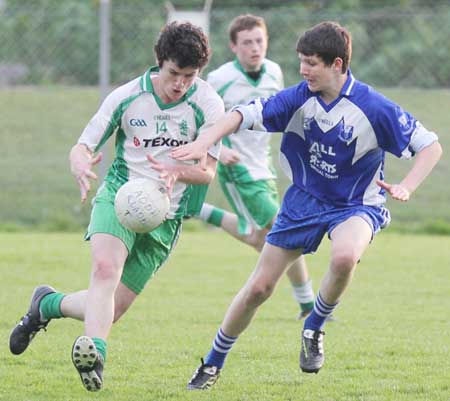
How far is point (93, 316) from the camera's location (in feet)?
17.2

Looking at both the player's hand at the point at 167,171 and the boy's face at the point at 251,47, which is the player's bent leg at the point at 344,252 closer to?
the player's hand at the point at 167,171

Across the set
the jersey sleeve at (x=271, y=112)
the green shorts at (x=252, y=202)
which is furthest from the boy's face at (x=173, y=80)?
the green shorts at (x=252, y=202)

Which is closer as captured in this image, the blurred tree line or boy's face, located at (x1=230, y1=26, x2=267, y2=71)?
boy's face, located at (x1=230, y1=26, x2=267, y2=71)

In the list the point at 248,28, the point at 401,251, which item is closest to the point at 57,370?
the point at 248,28

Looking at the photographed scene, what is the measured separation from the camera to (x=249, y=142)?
355 inches

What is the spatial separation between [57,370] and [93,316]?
86 cm

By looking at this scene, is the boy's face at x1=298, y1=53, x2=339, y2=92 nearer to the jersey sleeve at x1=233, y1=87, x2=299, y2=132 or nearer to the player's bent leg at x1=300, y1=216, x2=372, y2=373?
the jersey sleeve at x1=233, y1=87, x2=299, y2=132

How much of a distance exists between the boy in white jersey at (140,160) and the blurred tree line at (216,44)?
28.9 feet

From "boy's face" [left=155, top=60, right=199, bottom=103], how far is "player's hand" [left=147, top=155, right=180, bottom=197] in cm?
44

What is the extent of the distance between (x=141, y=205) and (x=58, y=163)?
9.46m

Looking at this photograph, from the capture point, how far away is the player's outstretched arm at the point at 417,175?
5.22m

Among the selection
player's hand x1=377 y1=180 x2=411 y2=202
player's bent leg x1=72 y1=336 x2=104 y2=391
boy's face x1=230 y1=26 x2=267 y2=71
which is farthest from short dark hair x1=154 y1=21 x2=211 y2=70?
boy's face x1=230 y1=26 x2=267 y2=71

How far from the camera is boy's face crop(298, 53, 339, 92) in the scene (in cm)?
552

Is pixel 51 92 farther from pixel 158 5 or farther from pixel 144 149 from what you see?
pixel 144 149
